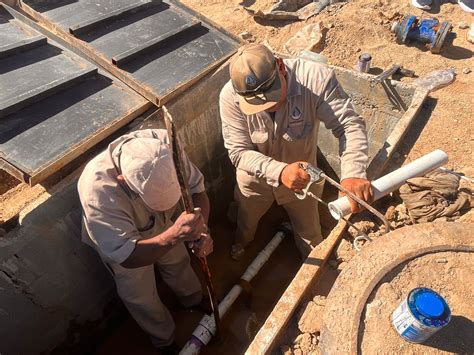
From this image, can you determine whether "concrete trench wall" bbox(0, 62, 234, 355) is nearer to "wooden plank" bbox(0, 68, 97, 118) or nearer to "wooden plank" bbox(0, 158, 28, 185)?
"wooden plank" bbox(0, 158, 28, 185)

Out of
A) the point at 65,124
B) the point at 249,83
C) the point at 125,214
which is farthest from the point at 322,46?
the point at 125,214

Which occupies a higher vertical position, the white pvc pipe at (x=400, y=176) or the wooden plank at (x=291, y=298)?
the white pvc pipe at (x=400, y=176)

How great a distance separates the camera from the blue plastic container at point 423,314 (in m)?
1.74

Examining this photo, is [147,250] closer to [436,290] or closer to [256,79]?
[256,79]

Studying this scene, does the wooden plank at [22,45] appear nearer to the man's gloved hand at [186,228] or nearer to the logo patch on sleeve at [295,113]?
the man's gloved hand at [186,228]

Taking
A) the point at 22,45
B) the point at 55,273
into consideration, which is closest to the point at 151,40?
the point at 22,45

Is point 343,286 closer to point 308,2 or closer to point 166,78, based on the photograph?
point 166,78

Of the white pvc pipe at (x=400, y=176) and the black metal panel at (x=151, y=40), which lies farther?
the black metal panel at (x=151, y=40)

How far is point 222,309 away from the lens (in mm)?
3953

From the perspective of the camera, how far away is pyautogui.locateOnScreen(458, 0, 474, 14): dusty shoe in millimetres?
6774

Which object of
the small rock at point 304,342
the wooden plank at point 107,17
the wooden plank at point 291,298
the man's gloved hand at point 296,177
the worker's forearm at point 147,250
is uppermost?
the wooden plank at point 107,17

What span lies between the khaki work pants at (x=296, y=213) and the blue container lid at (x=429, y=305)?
1975 mm

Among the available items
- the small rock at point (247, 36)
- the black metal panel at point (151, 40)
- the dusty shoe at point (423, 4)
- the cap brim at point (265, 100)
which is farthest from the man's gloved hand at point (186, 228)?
the dusty shoe at point (423, 4)

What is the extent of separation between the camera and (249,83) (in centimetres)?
280
